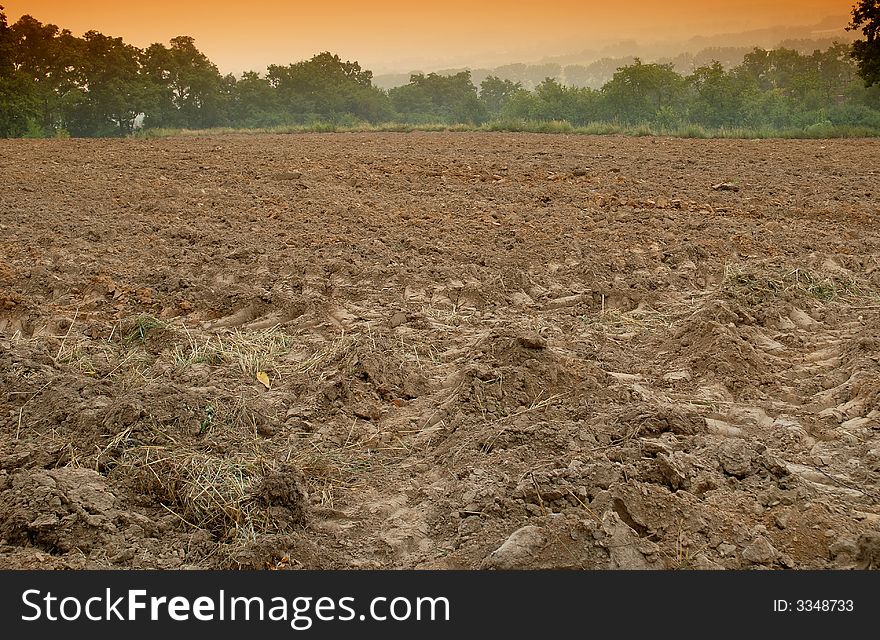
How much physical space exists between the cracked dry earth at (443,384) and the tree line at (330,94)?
2830 centimetres

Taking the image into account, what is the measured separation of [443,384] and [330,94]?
176 feet

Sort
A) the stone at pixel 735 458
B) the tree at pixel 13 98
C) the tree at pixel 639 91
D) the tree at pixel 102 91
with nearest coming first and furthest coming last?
the stone at pixel 735 458 < the tree at pixel 13 98 < the tree at pixel 102 91 < the tree at pixel 639 91

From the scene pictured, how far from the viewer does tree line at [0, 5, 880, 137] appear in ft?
137

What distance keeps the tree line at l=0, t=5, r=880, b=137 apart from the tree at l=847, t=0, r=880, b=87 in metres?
8.67

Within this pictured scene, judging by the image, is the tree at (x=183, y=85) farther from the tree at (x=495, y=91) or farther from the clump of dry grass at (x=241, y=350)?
the clump of dry grass at (x=241, y=350)

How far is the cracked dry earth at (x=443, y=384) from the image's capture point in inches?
141

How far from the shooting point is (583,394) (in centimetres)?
498

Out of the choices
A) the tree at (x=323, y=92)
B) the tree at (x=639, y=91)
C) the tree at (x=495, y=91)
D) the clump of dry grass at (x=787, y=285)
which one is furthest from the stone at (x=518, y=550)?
the tree at (x=495, y=91)

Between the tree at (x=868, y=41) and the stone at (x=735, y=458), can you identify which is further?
the tree at (x=868, y=41)

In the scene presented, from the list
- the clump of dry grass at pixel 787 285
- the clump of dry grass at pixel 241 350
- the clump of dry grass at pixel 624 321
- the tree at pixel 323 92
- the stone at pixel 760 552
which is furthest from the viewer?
the tree at pixel 323 92

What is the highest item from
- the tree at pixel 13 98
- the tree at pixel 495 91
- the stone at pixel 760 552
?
the tree at pixel 495 91

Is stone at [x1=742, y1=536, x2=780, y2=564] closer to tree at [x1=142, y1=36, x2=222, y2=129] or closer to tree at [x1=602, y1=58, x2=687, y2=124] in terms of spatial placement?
tree at [x1=602, y1=58, x2=687, y2=124]

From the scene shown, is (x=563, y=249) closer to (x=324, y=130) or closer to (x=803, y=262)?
(x=803, y=262)

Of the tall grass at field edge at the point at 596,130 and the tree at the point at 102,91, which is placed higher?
the tree at the point at 102,91
